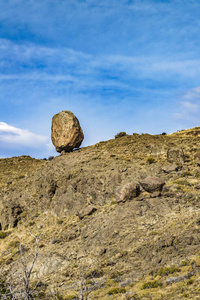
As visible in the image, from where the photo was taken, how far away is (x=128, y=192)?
40906 mm

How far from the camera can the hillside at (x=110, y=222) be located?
25500 millimetres

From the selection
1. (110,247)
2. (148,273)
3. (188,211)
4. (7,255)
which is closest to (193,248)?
(148,273)

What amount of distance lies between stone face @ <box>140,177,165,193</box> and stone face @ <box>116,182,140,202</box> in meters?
1.03

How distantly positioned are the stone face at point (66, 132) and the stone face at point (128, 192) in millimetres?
22788

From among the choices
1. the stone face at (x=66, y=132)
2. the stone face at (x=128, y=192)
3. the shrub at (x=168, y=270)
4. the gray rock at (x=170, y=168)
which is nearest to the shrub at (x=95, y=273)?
the shrub at (x=168, y=270)

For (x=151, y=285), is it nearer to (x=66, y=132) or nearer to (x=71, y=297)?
(x=71, y=297)

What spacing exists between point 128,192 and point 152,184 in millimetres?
3497

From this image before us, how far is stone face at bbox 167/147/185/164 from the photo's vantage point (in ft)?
161

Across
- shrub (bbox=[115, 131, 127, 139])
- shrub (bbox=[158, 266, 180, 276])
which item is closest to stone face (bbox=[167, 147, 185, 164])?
shrub (bbox=[115, 131, 127, 139])

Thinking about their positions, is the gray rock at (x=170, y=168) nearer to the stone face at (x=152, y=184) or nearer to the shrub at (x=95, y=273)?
the stone face at (x=152, y=184)

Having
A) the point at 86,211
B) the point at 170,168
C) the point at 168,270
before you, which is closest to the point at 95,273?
the point at 168,270

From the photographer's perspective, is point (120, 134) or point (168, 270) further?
point (120, 134)

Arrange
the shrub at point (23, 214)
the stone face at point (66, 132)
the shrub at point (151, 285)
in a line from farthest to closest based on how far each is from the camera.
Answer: the stone face at point (66, 132)
the shrub at point (23, 214)
the shrub at point (151, 285)

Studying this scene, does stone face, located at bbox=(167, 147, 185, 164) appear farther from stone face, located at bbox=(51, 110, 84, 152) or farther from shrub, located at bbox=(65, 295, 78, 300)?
shrub, located at bbox=(65, 295, 78, 300)
